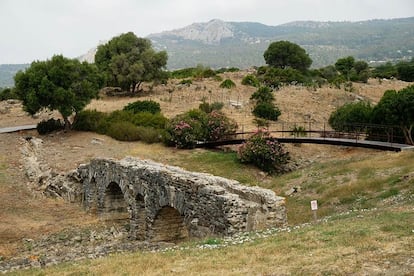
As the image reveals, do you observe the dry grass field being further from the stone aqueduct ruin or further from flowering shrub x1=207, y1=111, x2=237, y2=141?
flowering shrub x1=207, y1=111, x2=237, y2=141

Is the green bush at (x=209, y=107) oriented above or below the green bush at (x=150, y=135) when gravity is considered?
above

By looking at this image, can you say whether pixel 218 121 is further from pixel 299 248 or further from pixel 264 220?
pixel 299 248

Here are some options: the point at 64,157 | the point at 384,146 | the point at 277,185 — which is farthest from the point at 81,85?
the point at 384,146

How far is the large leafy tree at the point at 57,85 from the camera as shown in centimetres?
3628

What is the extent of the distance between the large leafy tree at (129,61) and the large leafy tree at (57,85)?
12.0 m

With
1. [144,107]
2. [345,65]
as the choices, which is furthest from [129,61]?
[345,65]

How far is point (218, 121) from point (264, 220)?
21105 mm

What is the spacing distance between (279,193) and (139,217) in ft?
26.9

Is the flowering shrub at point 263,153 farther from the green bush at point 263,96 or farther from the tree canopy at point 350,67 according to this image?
the tree canopy at point 350,67

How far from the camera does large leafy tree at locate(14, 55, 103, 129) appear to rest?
3628 cm

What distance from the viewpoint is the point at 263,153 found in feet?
99.7

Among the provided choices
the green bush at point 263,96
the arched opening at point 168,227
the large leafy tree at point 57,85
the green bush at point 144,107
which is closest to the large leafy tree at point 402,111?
the green bush at point 263,96

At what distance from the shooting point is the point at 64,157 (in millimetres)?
31281

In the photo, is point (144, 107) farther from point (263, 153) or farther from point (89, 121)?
point (263, 153)
